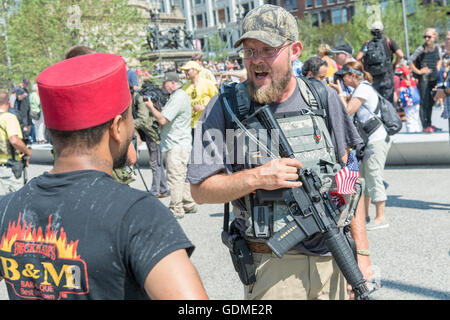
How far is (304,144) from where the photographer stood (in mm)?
2611

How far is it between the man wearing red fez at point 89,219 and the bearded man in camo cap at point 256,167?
926 millimetres

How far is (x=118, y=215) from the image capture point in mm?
1496

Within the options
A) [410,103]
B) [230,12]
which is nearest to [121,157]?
[410,103]

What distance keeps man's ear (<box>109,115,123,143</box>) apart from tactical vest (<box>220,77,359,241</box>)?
0.99 meters

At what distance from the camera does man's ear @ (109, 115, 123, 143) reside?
166cm

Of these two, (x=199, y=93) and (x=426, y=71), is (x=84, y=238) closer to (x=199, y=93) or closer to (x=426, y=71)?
(x=199, y=93)

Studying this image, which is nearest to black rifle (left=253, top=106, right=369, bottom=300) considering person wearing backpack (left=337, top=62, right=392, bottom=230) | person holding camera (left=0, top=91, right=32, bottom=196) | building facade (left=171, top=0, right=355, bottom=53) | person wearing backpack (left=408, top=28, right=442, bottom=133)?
person wearing backpack (left=337, top=62, right=392, bottom=230)

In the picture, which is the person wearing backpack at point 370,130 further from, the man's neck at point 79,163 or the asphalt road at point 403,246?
the man's neck at point 79,163

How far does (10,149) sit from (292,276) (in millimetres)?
5985

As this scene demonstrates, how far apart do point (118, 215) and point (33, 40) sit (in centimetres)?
2099

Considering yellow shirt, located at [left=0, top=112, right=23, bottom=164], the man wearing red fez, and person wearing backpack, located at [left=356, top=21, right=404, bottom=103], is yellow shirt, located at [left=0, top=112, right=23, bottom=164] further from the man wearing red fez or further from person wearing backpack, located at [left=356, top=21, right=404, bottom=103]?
person wearing backpack, located at [left=356, top=21, right=404, bottom=103]

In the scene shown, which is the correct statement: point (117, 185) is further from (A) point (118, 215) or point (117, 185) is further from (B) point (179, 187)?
(B) point (179, 187)

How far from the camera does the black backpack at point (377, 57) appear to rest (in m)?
10.3
